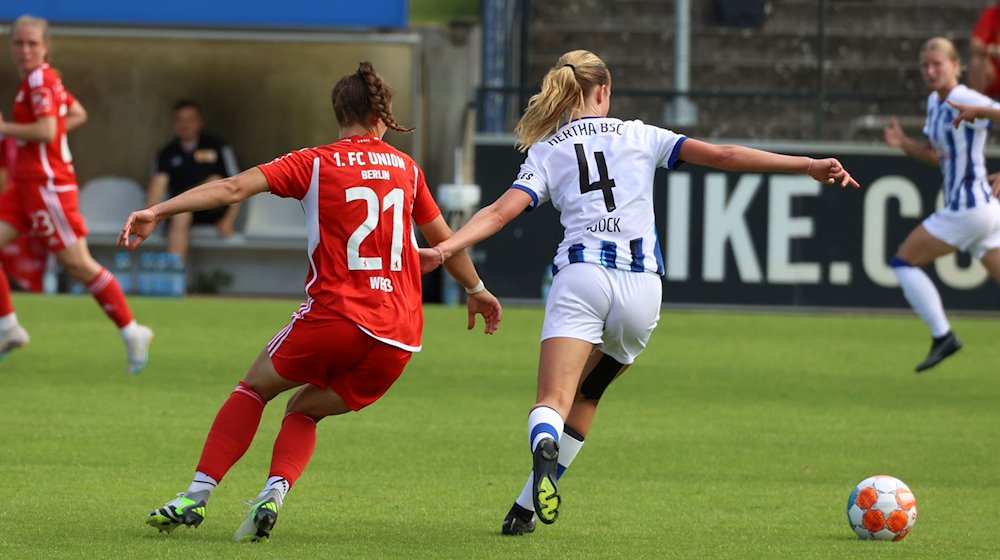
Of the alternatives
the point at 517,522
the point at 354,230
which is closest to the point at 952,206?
the point at 517,522

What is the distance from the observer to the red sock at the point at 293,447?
5.61m

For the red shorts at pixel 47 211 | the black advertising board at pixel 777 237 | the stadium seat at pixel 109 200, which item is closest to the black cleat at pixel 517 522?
the red shorts at pixel 47 211

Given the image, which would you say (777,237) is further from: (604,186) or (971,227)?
(604,186)

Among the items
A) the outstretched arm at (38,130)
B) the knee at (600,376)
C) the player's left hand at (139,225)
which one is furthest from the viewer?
the outstretched arm at (38,130)

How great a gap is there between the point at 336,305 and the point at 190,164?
1277 centimetres

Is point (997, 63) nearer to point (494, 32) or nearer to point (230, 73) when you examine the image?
point (494, 32)

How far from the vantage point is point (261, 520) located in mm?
5414

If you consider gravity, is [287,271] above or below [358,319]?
below

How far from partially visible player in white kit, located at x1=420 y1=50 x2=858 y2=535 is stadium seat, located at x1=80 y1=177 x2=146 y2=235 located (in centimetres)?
1339

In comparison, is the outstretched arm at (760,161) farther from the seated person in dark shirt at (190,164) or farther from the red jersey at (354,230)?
the seated person in dark shirt at (190,164)

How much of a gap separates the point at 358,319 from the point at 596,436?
315 cm

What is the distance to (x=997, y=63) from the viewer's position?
1569cm

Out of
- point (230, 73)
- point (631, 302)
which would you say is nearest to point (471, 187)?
point (230, 73)

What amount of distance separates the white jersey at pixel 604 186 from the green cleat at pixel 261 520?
131cm
